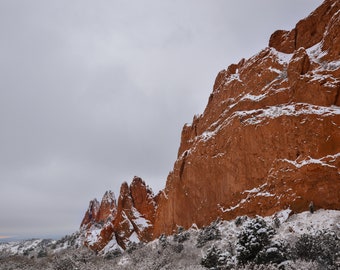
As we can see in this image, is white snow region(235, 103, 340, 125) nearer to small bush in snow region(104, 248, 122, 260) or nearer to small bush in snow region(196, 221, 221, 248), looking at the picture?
small bush in snow region(196, 221, 221, 248)

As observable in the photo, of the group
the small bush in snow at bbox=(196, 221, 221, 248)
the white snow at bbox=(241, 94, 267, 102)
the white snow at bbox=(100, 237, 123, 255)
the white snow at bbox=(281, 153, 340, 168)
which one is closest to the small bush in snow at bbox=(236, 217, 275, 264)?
the small bush in snow at bbox=(196, 221, 221, 248)

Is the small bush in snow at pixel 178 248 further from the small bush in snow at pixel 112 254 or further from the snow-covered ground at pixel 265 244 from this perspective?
the small bush in snow at pixel 112 254

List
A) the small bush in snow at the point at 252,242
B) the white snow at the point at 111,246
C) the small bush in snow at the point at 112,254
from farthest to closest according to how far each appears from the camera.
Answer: the white snow at the point at 111,246 → the small bush in snow at the point at 112,254 → the small bush in snow at the point at 252,242

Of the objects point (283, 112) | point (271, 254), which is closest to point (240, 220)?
point (283, 112)

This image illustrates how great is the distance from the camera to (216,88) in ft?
216

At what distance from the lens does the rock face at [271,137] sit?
41000mm

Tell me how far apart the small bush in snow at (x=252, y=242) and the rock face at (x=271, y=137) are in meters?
16.9

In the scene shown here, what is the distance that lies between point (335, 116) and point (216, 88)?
28.5 meters

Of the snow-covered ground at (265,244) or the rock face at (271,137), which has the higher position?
the rock face at (271,137)

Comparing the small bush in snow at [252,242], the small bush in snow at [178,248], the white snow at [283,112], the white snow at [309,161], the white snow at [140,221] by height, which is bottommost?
the small bush in snow at [252,242]

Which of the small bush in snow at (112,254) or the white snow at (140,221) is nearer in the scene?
the small bush in snow at (112,254)

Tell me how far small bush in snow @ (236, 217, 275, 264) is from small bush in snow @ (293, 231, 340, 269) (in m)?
3.60

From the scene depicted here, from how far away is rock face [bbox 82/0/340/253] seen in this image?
41.0m

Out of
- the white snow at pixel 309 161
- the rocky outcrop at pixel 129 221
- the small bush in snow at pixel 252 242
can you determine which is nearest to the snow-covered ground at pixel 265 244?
the small bush in snow at pixel 252 242
